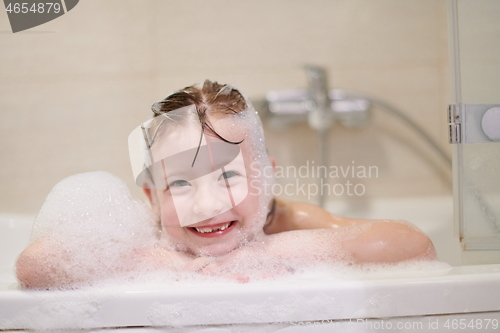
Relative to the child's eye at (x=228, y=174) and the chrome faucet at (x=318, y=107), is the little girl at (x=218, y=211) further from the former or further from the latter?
the chrome faucet at (x=318, y=107)

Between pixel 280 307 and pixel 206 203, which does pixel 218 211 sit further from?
pixel 280 307

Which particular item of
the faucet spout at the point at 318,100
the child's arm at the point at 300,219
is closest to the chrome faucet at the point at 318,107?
the faucet spout at the point at 318,100

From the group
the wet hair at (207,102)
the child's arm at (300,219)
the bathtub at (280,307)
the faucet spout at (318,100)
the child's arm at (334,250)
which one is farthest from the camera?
the faucet spout at (318,100)

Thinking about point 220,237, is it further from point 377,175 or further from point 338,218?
point 377,175

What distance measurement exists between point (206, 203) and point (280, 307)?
0.23 m

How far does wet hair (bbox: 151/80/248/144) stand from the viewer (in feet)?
2.50

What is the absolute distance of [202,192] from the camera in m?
0.71

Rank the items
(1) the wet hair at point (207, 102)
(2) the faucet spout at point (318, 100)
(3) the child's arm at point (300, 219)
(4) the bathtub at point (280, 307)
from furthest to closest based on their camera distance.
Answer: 1. (2) the faucet spout at point (318, 100)
2. (3) the child's arm at point (300, 219)
3. (1) the wet hair at point (207, 102)
4. (4) the bathtub at point (280, 307)

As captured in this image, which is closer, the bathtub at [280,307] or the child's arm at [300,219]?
the bathtub at [280,307]

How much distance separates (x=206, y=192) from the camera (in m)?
0.71

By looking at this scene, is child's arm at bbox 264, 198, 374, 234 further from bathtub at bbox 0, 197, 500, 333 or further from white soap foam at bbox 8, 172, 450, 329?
bathtub at bbox 0, 197, 500, 333

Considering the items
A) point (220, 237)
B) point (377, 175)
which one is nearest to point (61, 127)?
point (220, 237)

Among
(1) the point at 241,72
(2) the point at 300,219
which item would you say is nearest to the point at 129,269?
(2) the point at 300,219

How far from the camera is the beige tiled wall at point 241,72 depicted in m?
0.98
